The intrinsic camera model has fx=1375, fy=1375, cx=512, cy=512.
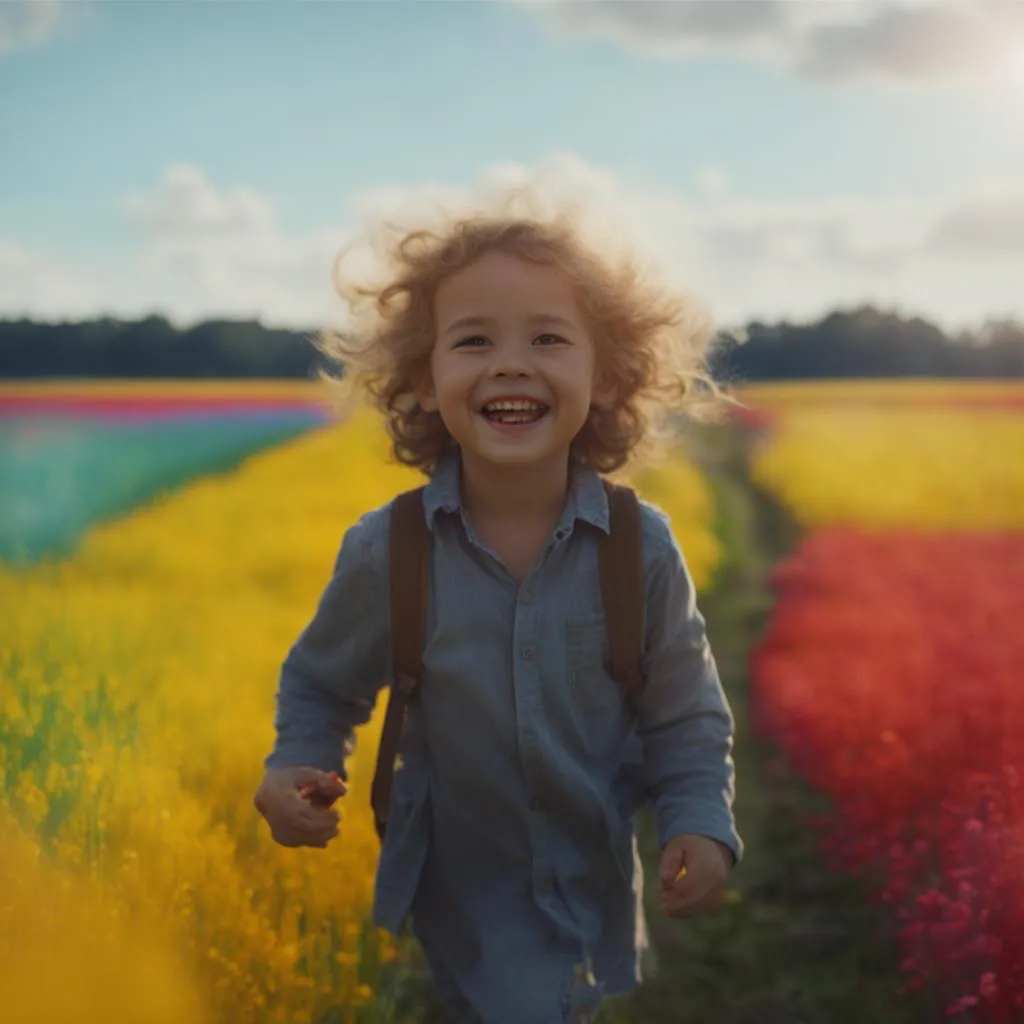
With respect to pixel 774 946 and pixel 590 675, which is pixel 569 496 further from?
pixel 774 946

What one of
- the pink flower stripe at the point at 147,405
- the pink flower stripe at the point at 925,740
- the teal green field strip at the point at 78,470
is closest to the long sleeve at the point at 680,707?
the pink flower stripe at the point at 925,740

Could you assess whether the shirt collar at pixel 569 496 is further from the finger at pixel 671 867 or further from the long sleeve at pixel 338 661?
the finger at pixel 671 867

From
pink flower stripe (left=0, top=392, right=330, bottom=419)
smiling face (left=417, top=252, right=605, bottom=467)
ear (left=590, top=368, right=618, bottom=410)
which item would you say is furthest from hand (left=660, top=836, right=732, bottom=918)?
pink flower stripe (left=0, top=392, right=330, bottom=419)

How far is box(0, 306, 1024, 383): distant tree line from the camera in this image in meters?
5.75

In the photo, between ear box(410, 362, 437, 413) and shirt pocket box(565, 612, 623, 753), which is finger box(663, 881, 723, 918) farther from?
ear box(410, 362, 437, 413)

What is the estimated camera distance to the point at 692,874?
247 cm

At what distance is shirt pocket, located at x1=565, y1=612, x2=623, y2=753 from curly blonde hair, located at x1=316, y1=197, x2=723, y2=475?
0.45 m

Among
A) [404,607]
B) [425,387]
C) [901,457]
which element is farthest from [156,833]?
[901,457]

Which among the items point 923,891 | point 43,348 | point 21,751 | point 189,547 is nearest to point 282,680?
point 21,751

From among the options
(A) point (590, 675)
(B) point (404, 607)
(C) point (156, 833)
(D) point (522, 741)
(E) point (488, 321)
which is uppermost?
(E) point (488, 321)

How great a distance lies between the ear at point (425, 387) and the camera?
2777mm

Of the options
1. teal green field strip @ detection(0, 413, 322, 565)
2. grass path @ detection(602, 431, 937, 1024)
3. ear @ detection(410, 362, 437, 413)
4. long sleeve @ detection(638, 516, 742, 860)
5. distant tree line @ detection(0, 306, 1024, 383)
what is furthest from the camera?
distant tree line @ detection(0, 306, 1024, 383)

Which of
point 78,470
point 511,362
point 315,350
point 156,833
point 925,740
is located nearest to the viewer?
point 511,362

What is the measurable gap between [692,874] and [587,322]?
1040 millimetres
